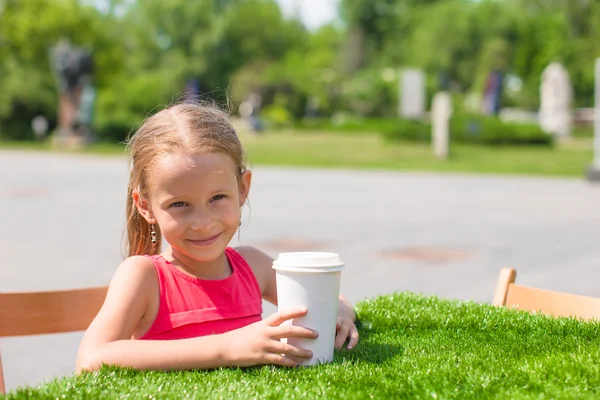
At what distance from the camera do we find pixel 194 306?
239 cm

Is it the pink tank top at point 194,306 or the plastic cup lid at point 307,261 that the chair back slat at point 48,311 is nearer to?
the pink tank top at point 194,306

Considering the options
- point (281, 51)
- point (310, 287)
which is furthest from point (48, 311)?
point (281, 51)

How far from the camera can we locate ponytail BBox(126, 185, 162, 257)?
2.54m

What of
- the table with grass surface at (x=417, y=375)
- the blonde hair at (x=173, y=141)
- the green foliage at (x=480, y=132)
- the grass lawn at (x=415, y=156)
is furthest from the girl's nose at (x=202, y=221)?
the green foliage at (x=480, y=132)

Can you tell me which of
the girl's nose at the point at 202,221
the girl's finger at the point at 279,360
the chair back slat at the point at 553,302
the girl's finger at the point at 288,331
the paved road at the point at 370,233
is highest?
the girl's nose at the point at 202,221

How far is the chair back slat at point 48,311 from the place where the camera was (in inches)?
97.8

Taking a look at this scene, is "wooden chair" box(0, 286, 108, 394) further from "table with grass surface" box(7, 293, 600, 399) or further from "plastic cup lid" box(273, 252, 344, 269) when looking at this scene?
"plastic cup lid" box(273, 252, 344, 269)

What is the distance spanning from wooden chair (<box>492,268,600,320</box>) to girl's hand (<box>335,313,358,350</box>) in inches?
30.4

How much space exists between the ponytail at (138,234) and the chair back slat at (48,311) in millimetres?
194

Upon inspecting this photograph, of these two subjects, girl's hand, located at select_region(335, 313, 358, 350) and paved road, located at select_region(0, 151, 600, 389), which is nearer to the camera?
girl's hand, located at select_region(335, 313, 358, 350)

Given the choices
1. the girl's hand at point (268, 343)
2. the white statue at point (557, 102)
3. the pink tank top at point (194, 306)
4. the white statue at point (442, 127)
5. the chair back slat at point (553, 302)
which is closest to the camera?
the girl's hand at point (268, 343)

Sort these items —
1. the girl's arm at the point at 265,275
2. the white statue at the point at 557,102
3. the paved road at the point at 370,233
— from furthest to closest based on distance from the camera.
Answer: the white statue at the point at 557,102
the paved road at the point at 370,233
the girl's arm at the point at 265,275

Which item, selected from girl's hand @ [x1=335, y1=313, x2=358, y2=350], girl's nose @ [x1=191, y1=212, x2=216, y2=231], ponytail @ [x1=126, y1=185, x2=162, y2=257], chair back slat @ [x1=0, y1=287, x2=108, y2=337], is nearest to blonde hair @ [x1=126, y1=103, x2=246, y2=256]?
ponytail @ [x1=126, y1=185, x2=162, y2=257]

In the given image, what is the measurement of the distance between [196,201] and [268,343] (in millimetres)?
437
